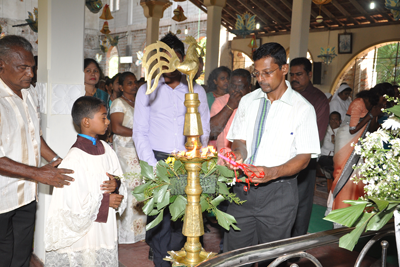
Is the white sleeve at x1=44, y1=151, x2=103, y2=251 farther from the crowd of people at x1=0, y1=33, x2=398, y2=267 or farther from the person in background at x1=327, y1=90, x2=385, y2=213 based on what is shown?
the person in background at x1=327, y1=90, x2=385, y2=213

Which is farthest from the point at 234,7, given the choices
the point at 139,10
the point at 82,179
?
the point at 82,179

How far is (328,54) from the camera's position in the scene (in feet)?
43.4

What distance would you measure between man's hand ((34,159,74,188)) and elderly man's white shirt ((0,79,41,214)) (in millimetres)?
214

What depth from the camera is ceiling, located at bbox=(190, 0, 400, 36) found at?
11.8 m

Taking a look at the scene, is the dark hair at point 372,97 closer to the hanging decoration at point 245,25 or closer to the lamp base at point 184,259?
the lamp base at point 184,259

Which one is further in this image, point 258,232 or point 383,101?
point 383,101

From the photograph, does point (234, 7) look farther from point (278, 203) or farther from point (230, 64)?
point (278, 203)

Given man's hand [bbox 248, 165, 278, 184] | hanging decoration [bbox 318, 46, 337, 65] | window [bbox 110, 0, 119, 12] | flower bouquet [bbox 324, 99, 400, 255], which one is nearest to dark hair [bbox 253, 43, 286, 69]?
man's hand [bbox 248, 165, 278, 184]

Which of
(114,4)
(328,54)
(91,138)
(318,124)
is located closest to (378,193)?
(91,138)

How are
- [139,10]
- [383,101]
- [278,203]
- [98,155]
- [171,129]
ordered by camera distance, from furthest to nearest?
[139,10]
[383,101]
[171,129]
[98,155]
[278,203]

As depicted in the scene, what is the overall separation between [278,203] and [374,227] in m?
1.00

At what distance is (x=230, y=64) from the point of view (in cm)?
1784

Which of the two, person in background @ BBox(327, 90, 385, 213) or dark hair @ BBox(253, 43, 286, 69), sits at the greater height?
dark hair @ BBox(253, 43, 286, 69)

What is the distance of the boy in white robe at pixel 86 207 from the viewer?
7.49ft
